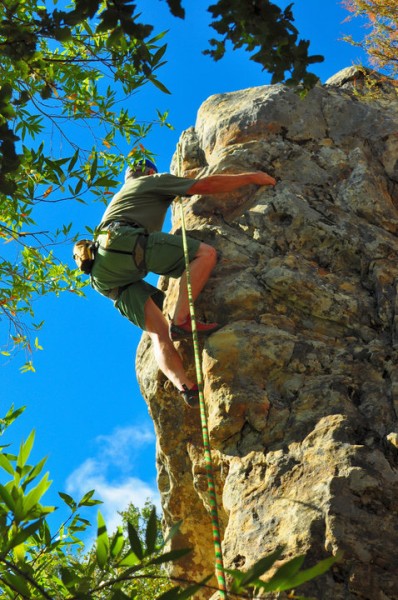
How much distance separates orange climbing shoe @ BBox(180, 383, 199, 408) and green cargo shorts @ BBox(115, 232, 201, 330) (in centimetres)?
84

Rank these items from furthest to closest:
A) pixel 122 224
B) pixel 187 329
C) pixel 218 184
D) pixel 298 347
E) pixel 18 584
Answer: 1. pixel 218 184
2. pixel 122 224
3. pixel 187 329
4. pixel 298 347
5. pixel 18 584

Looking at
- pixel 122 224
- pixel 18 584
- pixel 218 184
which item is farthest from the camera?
pixel 218 184

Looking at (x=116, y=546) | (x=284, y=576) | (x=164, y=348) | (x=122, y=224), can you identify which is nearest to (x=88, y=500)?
(x=116, y=546)

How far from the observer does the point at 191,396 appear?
5.55 metres

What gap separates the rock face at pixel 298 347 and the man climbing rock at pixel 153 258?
214mm

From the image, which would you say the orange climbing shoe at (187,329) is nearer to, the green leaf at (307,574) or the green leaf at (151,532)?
the green leaf at (151,532)

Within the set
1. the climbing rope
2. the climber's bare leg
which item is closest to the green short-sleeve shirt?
the climbing rope

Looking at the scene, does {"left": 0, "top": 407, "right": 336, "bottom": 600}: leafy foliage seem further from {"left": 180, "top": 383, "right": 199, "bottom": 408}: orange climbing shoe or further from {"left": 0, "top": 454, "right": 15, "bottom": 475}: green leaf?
{"left": 180, "top": 383, "right": 199, "bottom": 408}: orange climbing shoe

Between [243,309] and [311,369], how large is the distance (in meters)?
0.84

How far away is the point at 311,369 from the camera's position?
5.29m

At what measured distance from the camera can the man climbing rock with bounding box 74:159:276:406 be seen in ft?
19.3

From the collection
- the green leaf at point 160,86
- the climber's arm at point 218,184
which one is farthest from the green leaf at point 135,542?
the climber's arm at point 218,184

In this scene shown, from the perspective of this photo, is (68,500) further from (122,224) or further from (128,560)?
(122,224)

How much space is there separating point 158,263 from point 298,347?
1.49m
